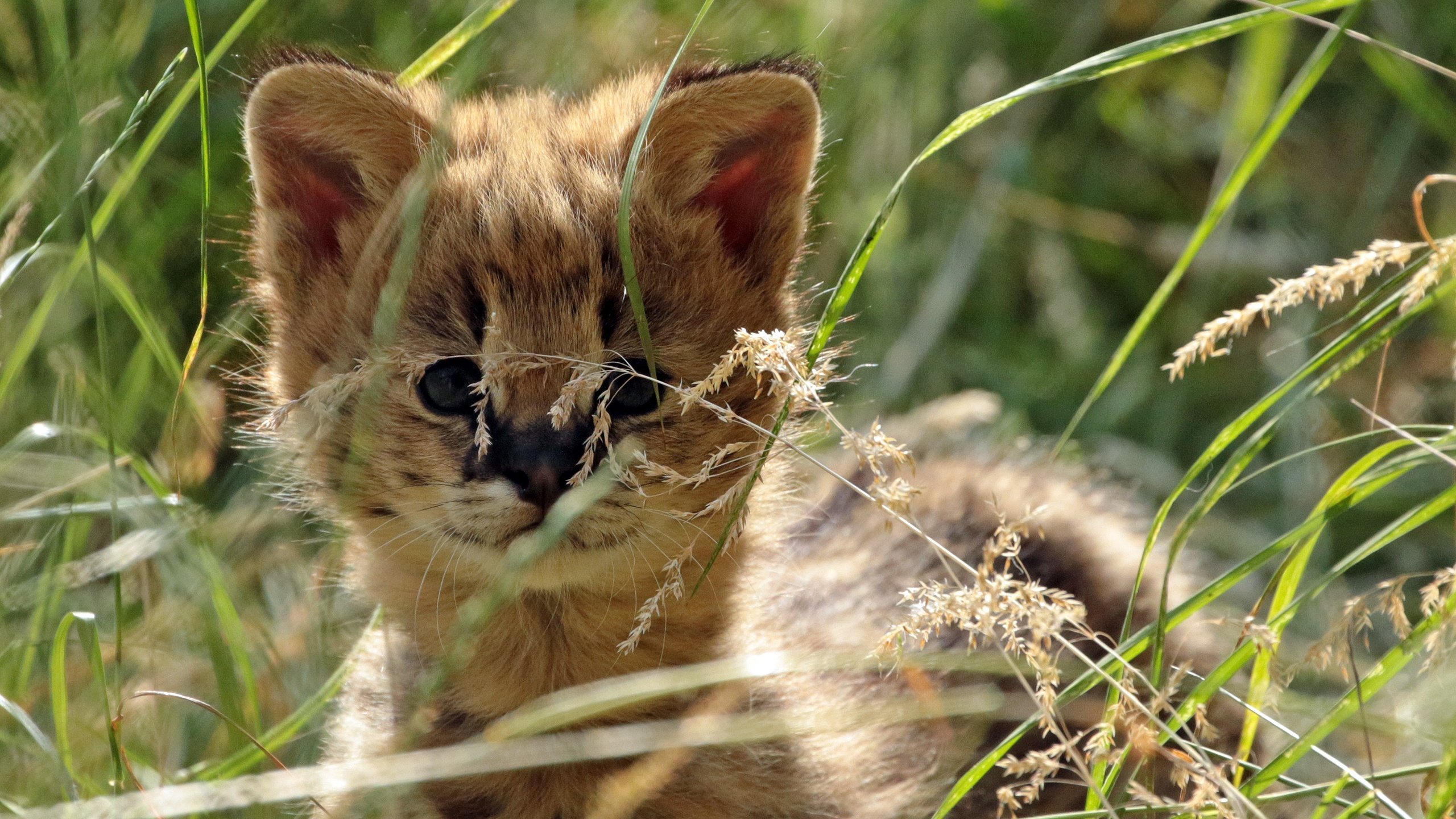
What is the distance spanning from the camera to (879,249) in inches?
161

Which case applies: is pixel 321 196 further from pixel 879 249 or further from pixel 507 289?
pixel 879 249

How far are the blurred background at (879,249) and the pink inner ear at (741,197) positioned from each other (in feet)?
1.46

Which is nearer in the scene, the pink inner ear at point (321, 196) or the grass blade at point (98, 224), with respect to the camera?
the grass blade at point (98, 224)

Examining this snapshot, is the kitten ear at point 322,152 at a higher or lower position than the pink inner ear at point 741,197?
higher

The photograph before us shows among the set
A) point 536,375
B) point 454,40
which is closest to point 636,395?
point 536,375

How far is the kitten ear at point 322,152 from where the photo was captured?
7.26 feet

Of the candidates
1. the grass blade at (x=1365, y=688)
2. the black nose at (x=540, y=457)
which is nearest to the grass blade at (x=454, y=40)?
the black nose at (x=540, y=457)

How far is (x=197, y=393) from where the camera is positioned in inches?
103

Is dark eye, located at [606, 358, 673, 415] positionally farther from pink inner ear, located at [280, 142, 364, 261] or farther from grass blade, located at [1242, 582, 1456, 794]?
grass blade, located at [1242, 582, 1456, 794]

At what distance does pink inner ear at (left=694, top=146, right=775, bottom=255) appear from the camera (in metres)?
2.37

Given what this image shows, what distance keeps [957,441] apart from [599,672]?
4.75ft

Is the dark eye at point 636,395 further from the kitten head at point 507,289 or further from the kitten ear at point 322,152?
the kitten ear at point 322,152

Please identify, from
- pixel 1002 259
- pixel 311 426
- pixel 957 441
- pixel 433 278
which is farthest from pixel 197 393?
pixel 1002 259

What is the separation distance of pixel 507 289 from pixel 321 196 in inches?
19.1
